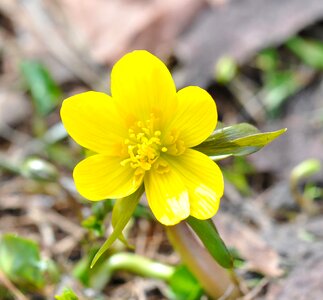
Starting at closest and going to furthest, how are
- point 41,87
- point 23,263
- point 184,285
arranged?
point 184,285, point 23,263, point 41,87

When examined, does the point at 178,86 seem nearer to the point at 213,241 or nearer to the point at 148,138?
the point at 148,138

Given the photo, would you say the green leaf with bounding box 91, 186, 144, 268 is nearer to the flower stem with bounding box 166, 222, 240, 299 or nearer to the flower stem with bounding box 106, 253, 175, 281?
the flower stem with bounding box 166, 222, 240, 299

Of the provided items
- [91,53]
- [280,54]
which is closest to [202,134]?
[280,54]

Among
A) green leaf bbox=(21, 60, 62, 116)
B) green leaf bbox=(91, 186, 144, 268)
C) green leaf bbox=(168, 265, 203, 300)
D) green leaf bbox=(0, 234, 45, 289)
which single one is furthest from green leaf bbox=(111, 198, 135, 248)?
green leaf bbox=(21, 60, 62, 116)

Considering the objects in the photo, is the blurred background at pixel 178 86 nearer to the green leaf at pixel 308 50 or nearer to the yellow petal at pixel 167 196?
the green leaf at pixel 308 50

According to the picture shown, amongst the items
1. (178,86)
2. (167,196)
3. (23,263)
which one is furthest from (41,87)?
(167,196)

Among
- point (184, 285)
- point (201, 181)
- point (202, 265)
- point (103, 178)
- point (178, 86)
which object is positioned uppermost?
point (103, 178)

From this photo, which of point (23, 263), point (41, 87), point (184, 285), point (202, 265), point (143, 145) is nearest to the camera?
point (143, 145)

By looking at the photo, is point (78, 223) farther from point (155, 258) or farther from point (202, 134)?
point (202, 134)
